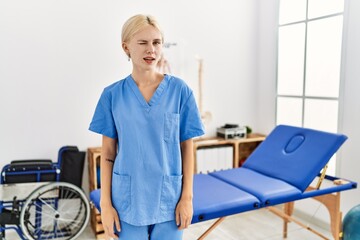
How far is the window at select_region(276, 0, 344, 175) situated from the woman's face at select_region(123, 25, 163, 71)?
2049mm

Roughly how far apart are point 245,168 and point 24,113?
70.7 inches

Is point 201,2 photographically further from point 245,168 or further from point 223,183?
point 223,183

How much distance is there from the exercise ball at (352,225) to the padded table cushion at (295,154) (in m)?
0.33

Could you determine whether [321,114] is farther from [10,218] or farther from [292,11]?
[10,218]

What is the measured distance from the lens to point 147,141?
4.35 ft

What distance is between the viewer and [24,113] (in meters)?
2.85

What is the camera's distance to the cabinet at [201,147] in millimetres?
2865

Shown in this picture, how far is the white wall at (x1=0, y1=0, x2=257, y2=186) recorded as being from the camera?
279cm

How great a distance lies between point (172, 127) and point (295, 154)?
1377 mm

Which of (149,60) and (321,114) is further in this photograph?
(321,114)

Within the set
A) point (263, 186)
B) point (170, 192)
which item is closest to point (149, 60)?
point (170, 192)

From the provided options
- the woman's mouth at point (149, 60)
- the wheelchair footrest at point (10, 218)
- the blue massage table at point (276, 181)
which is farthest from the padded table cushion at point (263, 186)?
the wheelchair footrest at point (10, 218)

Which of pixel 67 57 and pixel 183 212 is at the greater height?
pixel 67 57

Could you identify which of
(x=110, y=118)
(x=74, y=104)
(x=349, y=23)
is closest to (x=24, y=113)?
(x=74, y=104)
